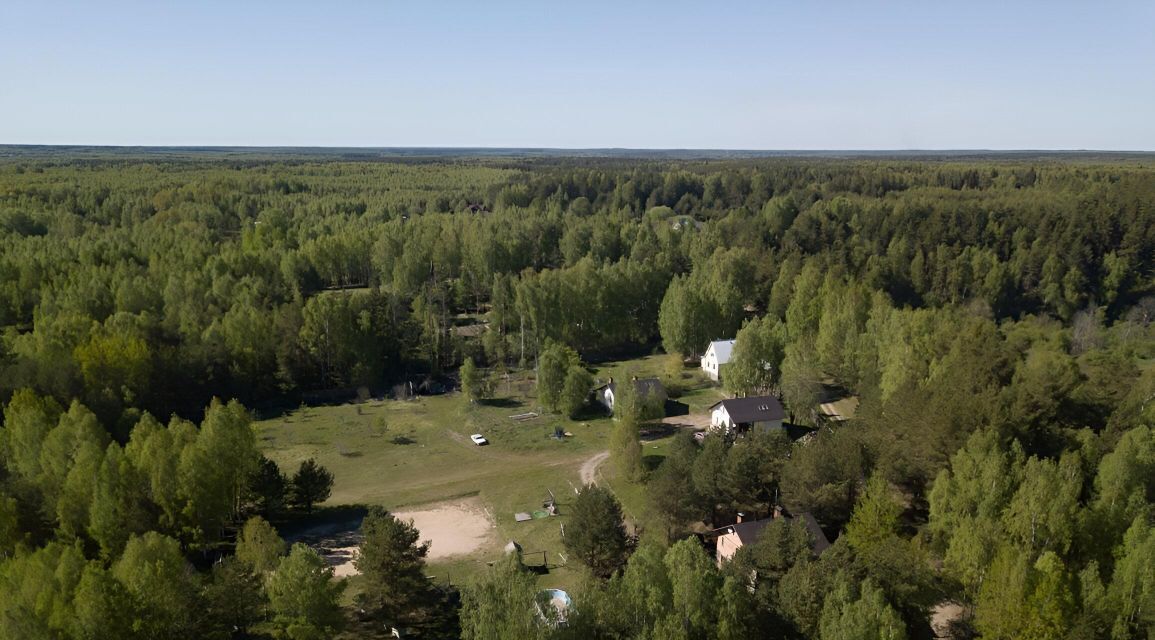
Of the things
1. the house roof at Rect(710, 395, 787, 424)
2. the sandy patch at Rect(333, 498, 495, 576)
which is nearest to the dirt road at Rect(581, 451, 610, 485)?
the sandy patch at Rect(333, 498, 495, 576)

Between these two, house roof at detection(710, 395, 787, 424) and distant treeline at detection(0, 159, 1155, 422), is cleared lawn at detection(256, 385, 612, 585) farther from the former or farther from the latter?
house roof at detection(710, 395, 787, 424)

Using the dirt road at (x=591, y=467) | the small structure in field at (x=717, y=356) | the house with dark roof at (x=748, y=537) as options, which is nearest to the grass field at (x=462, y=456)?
the dirt road at (x=591, y=467)

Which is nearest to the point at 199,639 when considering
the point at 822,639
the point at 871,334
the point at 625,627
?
the point at 625,627

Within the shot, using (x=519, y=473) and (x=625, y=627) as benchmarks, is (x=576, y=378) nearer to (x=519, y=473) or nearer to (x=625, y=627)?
(x=519, y=473)

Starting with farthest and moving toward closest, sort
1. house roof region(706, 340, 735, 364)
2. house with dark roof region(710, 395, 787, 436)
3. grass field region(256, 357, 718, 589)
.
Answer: house roof region(706, 340, 735, 364), house with dark roof region(710, 395, 787, 436), grass field region(256, 357, 718, 589)

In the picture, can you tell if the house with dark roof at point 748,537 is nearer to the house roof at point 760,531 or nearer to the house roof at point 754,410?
the house roof at point 760,531

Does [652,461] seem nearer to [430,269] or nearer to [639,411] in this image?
[639,411]
